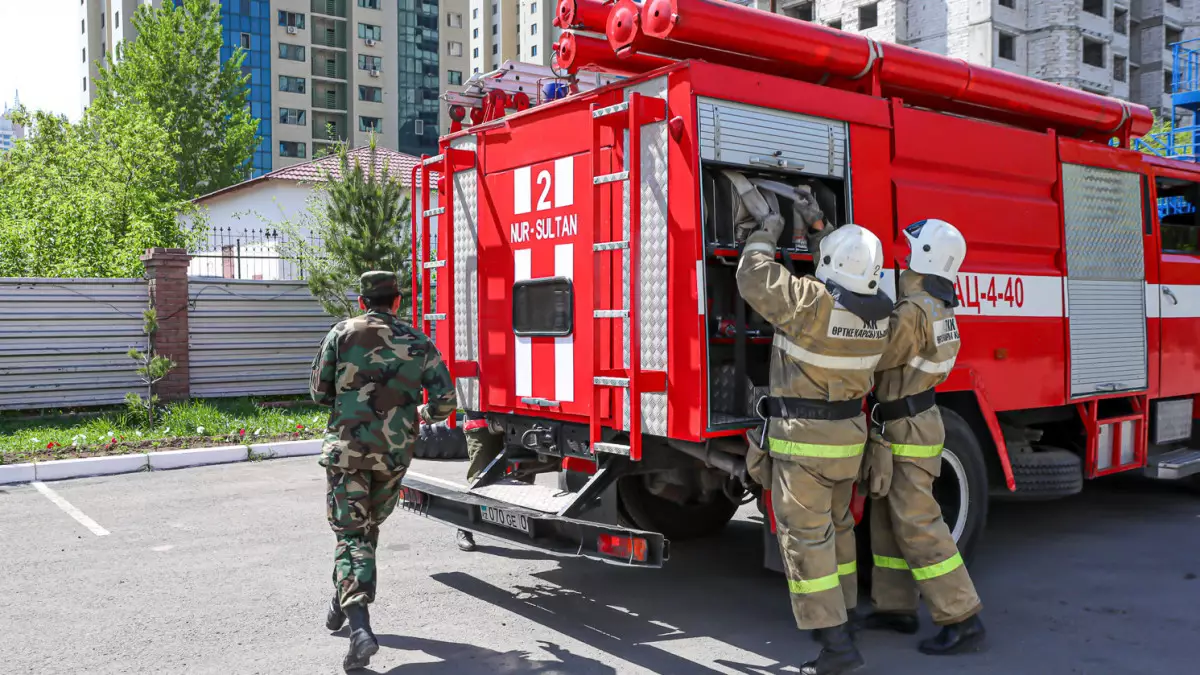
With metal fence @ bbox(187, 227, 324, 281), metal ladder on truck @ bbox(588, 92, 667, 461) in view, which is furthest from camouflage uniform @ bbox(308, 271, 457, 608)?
metal fence @ bbox(187, 227, 324, 281)

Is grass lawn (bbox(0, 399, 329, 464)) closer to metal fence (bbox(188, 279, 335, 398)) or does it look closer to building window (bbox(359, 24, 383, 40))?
metal fence (bbox(188, 279, 335, 398))

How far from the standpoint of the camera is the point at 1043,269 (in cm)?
606

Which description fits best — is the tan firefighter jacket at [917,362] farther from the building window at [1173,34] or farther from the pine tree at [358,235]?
the building window at [1173,34]

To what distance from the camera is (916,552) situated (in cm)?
448

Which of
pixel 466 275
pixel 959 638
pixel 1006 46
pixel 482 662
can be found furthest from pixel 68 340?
pixel 1006 46

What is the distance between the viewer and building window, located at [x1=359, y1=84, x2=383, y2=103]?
218ft

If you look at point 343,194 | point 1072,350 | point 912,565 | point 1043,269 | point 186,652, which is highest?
point 343,194

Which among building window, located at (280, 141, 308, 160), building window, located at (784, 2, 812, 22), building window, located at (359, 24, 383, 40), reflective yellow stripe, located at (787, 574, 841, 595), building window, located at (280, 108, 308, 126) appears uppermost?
building window, located at (359, 24, 383, 40)

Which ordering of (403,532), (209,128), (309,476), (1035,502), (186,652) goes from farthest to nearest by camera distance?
(209,128)
(309,476)
(1035,502)
(403,532)
(186,652)

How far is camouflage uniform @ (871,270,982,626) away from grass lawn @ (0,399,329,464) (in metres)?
8.15

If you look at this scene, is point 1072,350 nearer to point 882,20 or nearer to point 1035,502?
point 1035,502

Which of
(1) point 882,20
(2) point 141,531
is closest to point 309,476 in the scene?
(2) point 141,531

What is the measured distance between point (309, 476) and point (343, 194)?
5171 millimetres

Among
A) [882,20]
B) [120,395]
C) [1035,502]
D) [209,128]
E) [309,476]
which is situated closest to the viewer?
[1035,502]
